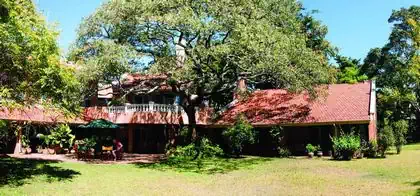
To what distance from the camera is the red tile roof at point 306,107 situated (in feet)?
94.3

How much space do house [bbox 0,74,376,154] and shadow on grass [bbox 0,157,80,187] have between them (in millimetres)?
4522

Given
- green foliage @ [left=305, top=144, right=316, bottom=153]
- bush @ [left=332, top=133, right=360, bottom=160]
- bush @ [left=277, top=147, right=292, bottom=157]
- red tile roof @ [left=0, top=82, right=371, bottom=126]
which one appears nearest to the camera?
bush @ [left=332, top=133, right=360, bottom=160]

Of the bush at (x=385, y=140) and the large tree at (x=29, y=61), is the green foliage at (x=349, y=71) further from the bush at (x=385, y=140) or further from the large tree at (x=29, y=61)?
the large tree at (x=29, y=61)

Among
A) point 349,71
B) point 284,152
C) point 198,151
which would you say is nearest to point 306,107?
→ point 284,152

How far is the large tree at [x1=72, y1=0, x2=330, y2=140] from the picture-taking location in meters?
24.0

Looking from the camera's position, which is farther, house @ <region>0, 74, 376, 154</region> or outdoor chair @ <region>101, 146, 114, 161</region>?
house @ <region>0, 74, 376, 154</region>

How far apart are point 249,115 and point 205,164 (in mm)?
7880

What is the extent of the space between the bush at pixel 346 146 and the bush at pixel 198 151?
7462 millimetres

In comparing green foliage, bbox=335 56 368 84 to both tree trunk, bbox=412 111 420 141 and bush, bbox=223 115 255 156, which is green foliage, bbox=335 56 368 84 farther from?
bush, bbox=223 115 255 156

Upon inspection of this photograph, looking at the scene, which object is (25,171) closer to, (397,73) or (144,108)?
(144,108)

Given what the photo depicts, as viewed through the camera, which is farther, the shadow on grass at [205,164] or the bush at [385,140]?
the bush at [385,140]

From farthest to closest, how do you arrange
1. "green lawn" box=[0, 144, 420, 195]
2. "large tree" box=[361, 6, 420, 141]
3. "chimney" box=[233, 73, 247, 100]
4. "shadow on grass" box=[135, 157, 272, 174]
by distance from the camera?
1. "large tree" box=[361, 6, 420, 141]
2. "chimney" box=[233, 73, 247, 100]
3. "shadow on grass" box=[135, 157, 272, 174]
4. "green lawn" box=[0, 144, 420, 195]

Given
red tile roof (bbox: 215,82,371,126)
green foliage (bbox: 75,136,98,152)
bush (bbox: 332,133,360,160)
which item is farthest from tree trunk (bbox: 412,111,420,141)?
green foliage (bbox: 75,136,98,152)

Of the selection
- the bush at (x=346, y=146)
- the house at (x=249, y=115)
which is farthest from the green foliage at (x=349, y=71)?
the bush at (x=346, y=146)
